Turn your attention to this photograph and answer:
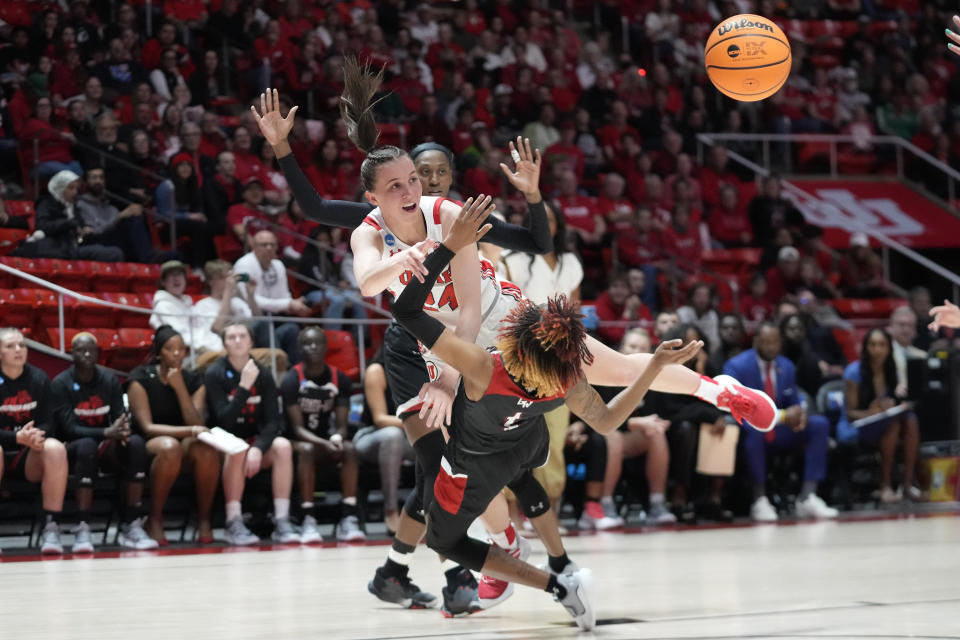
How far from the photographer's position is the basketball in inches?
235

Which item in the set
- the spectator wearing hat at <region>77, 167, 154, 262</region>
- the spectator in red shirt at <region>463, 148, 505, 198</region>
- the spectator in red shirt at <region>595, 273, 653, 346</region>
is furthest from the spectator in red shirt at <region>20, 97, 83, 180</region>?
the spectator in red shirt at <region>595, 273, 653, 346</region>

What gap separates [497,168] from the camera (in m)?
12.8

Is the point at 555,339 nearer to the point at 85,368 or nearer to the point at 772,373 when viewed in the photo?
the point at 85,368

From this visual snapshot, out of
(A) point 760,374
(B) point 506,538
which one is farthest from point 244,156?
(B) point 506,538

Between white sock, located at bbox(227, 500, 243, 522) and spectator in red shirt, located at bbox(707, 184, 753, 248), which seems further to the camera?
spectator in red shirt, located at bbox(707, 184, 753, 248)

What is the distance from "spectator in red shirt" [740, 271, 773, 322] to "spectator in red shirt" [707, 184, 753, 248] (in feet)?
4.40

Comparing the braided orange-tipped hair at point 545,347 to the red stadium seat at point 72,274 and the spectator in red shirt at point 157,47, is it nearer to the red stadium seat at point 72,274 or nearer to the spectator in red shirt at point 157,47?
the red stadium seat at point 72,274

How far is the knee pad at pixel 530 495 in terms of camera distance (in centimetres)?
485

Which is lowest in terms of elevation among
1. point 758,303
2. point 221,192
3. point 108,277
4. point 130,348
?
point 130,348

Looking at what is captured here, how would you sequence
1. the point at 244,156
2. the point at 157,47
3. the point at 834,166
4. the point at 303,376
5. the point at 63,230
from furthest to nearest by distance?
the point at 834,166
the point at 157,47
the point at 244,156
the point at 63,230
the point at 303,376

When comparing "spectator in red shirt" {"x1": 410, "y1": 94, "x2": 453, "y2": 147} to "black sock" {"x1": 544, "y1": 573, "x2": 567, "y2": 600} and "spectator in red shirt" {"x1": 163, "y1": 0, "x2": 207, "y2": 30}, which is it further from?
"black sock" {"x1": 544, "y1": 573, "x2": 567, "y2": 600}

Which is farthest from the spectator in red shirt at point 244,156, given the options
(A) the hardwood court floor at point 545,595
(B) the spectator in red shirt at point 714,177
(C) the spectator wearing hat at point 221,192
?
(B) the spectator in red shirt at point 714,177

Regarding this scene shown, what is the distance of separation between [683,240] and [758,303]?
122cm

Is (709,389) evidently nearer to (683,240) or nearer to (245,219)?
(245,219)
